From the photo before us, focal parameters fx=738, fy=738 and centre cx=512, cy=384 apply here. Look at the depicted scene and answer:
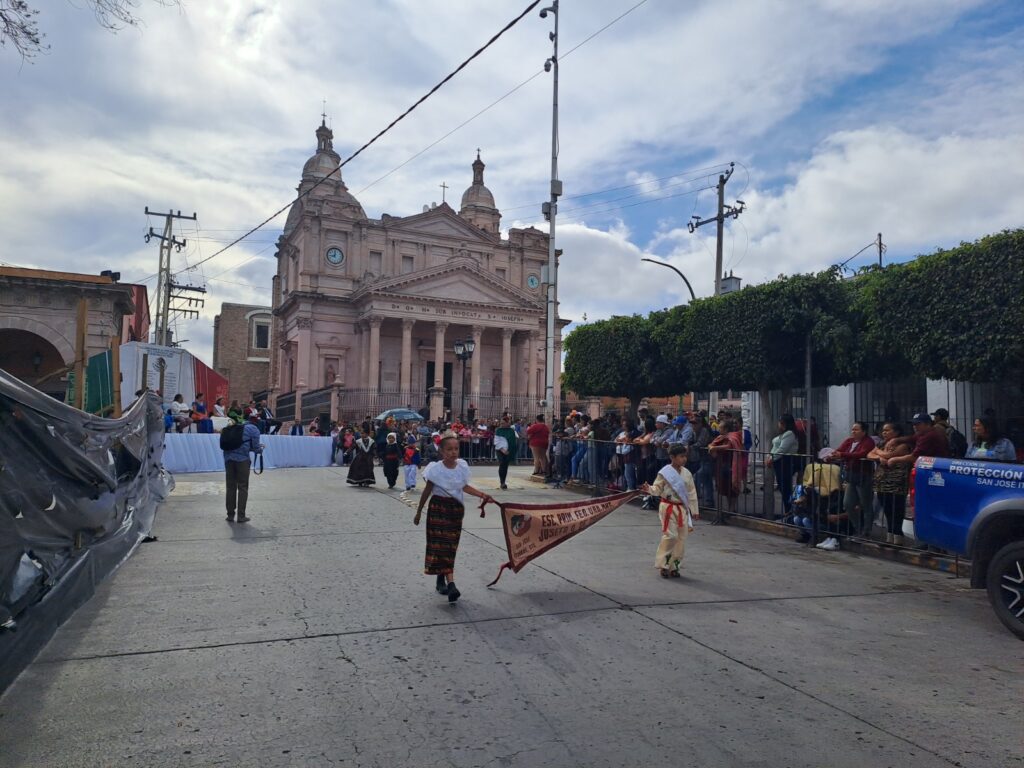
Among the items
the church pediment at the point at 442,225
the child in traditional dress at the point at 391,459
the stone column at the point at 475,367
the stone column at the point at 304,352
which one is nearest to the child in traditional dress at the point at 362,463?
the child in traditional dress at the point at 391,459

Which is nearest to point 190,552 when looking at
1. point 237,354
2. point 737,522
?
point 737,522

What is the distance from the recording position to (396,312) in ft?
141

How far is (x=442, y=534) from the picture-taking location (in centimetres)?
652

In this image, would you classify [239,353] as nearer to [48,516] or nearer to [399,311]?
[399,311]

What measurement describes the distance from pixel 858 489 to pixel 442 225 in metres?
43.2

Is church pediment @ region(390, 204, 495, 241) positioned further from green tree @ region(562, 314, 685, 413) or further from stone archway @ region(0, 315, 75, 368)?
green tree @ region(562, 314, 685, 413)

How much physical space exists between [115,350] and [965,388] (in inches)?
654

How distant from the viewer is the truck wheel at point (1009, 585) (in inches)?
220

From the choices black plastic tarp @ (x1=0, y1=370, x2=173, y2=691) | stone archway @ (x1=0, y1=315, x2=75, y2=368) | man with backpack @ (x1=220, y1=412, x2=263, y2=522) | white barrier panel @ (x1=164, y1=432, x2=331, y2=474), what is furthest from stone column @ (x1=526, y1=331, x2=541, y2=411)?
black plastic tarp @ (x1=0, y1=370, x2=173, y2=691)

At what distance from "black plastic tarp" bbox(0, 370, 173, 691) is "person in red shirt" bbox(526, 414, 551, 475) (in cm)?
1032

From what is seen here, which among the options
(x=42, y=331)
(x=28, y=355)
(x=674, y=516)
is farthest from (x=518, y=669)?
(x=28, y=355)

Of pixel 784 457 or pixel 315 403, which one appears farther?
pixel 315 403

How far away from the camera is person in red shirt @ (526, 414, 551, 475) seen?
57.5 feet

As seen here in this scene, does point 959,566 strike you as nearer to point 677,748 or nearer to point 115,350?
point 677,748
